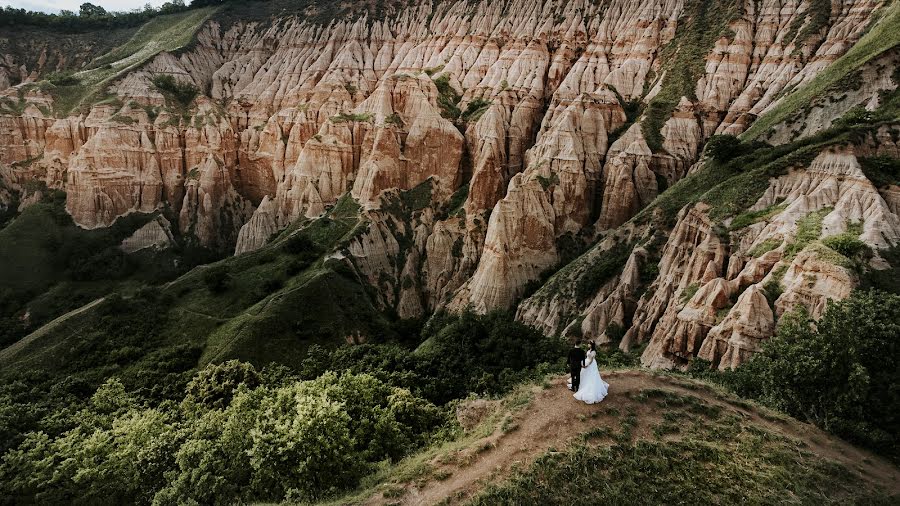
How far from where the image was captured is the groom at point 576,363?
59.3ft

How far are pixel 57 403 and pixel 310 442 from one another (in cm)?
2954

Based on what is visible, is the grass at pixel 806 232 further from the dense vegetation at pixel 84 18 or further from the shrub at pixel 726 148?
the dense vegetation at pixel 84 18

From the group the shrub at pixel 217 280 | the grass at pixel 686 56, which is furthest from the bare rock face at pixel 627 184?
the shrub at pixel 217 280

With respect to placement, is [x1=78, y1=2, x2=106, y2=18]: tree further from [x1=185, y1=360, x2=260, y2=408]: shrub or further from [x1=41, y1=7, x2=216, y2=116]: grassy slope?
[x1=185, y1=360, x2=260, y2=408]: shrub

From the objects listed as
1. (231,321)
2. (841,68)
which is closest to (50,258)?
(231,321)

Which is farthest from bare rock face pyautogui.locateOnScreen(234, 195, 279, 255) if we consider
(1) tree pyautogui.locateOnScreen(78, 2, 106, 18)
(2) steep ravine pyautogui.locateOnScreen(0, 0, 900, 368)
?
(1) tree pyautogui.locateOnScreen(78, 2, 106, 18)

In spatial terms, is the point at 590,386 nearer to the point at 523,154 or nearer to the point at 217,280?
the point at 217,280

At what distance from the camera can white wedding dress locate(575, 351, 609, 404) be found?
1827 centimetres

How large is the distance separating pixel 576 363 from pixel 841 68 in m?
50.0

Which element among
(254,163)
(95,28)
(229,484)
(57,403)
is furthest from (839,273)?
(95,28)

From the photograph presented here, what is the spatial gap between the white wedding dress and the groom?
0.18 meters

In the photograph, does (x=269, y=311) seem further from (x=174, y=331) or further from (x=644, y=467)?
(x=644, y=467)

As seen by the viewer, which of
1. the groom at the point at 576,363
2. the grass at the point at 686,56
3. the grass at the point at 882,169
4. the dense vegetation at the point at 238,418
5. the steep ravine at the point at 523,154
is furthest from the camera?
the grass at the point at 686,56

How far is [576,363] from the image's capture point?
18469 mm
